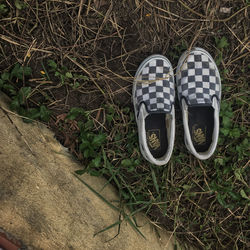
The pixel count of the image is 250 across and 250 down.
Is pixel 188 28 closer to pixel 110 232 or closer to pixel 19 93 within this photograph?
pixel 19 93

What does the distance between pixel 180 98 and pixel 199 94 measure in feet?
0.44

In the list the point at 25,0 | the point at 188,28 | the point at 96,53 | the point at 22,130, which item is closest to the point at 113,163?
the point at 22,130

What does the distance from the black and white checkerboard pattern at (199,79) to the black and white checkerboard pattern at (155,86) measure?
0.11 metres

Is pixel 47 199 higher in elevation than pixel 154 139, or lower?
higher

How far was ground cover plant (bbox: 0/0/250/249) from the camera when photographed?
177 centimetres

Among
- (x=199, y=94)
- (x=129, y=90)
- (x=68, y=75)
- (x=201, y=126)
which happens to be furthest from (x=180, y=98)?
(x=68, y=75)

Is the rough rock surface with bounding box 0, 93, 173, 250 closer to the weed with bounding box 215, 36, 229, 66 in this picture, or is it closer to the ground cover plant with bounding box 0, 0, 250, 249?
the ground cover plant with bounding box 0, 0, 250, 249

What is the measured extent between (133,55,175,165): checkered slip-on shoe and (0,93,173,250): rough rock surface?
1.55 feet

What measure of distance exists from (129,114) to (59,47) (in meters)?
0.66

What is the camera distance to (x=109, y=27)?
70.7 inches

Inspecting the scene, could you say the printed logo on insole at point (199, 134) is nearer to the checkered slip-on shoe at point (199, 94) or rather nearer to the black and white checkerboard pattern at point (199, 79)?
the checkered slip-on shoe at point (199, 94)

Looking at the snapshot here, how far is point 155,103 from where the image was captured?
1.83m

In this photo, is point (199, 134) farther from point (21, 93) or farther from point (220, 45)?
point (21, 93)

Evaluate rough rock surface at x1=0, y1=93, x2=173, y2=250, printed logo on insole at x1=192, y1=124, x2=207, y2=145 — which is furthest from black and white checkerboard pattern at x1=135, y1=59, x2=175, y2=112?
rough rock surface at x1=0, y1=93, x2=173, y2=250
